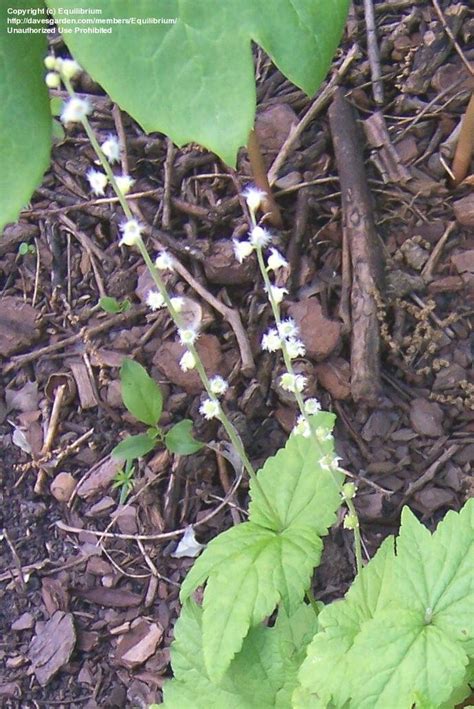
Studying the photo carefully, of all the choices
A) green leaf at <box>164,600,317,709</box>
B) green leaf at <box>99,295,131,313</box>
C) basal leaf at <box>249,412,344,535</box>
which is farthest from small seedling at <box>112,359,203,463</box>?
green leaf at <box>164,600,317,709</box>

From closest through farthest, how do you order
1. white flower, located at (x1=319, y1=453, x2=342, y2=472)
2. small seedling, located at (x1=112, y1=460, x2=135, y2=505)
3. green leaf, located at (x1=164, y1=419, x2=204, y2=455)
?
white flower, located at (x1=319, y1=453, x2=342, y2=472)
green leaf, located at (x1=164, y1=419, x2=204, y2=455)
small seedling, located at (x1=112, y1=460, x2=135, y2=505)

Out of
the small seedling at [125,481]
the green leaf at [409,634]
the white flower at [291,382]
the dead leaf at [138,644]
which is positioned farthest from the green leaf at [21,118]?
the dead leaf at [138,644]

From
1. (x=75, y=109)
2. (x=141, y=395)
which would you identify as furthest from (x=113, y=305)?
(x=75, y=109)

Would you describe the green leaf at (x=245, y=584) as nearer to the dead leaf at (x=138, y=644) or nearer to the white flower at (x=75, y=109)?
the dead leaf at (x=138, y=644)

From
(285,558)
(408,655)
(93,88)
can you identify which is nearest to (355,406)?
(285,558)

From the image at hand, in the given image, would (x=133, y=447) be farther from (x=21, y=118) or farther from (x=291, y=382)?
(x=21, y=118)

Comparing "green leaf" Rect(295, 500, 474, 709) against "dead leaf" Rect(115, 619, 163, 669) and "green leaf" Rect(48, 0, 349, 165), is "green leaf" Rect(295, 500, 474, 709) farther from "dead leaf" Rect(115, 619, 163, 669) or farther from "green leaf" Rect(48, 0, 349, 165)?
"green leaf" Rect(48, 0, 349, 165)
